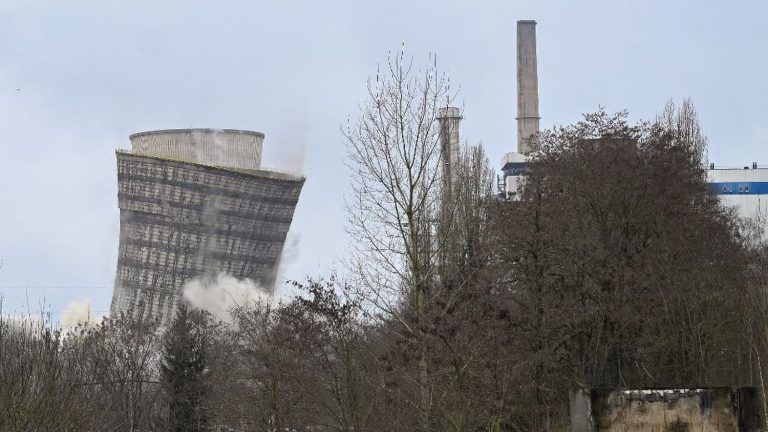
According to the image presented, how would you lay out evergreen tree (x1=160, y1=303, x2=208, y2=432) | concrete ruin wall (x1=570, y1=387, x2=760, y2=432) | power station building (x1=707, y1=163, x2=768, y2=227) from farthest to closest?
power station building (x1=707, y1=163, x2=768, y2=227) < evergreen tree (x1=160, y1=303, x2=208, y2=432) < concrete ruin wall (x1=570, y1=387, x2=760, y2=432)

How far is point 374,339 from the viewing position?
26625mm

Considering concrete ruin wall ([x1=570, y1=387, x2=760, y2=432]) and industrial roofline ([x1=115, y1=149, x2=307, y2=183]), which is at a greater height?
industrial roofline ([x1=115, y1=149, x2=307, y2=183])

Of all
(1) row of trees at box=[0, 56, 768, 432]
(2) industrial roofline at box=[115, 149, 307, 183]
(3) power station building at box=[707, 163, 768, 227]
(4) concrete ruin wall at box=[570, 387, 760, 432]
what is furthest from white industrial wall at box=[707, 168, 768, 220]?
(4) concrete ruin wall at box=[570, 387, 760, 432]

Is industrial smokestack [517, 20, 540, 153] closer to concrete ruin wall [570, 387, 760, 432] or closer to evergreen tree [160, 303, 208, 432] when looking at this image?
evergreen tree [160, 303, 208, 432]

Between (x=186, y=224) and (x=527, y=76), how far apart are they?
20328 mm

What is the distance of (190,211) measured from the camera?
53156 millimetres

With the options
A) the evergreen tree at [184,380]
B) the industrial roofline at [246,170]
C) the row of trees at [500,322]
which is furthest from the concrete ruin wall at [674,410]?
the industrial roofline at [246,170]

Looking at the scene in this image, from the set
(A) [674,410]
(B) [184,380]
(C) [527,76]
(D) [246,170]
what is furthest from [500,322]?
(C) [527,76]

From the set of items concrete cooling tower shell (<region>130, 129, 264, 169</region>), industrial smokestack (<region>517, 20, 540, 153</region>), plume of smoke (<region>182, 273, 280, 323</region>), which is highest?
industrial smokestack (<region>517, 20, 540, 153</region>)

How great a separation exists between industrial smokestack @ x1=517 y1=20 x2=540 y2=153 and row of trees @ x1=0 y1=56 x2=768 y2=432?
29684mm

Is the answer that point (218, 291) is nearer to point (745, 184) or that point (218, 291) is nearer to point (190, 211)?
point (190, 211)

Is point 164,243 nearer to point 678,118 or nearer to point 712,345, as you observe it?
point 678,118

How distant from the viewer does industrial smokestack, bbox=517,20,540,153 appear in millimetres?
64375

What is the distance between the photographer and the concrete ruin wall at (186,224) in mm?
52625
